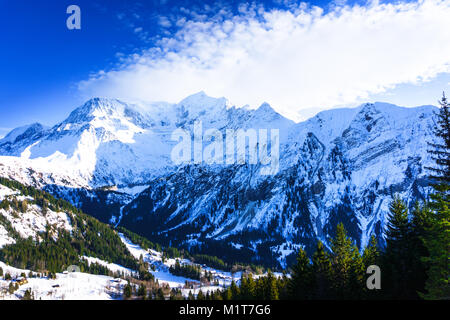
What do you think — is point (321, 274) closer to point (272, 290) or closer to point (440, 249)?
point (272, 290)

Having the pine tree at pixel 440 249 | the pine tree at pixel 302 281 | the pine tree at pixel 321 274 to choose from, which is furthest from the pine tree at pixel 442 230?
the pine tree at pixel 302 281

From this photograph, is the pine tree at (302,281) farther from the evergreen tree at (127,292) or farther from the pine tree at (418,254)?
the evergreen tree at (127,292)

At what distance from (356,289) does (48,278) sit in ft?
656

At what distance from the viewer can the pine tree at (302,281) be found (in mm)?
68312

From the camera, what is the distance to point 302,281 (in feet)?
227

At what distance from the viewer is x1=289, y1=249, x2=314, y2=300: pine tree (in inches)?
2689

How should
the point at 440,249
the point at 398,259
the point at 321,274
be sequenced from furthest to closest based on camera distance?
1. the point at 321,274
2. the point at 398,259
3. the point at 440,249

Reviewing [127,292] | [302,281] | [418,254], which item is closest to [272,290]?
[302,281]

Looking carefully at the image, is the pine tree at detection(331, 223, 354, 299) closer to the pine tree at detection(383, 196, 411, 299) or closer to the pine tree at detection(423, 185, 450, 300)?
the pine tree at detection(383, 196, 411, 299)

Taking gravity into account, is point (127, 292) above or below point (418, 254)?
below

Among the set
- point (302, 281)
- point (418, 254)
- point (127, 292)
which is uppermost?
point (418, 254)

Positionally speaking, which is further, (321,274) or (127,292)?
(127,292)
